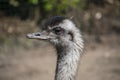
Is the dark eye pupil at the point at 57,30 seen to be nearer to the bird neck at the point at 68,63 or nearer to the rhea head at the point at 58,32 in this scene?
the rhea head at the point at 58,32

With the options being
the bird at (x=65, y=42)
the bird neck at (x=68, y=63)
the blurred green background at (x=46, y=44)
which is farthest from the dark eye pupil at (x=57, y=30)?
the blurred green background at (x=46, y=44)

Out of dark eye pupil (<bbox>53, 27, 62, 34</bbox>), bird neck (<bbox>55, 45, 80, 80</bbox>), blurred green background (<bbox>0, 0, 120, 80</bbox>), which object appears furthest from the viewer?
blurred green background (<bbox>0, 0, 120, 80</bbox>)

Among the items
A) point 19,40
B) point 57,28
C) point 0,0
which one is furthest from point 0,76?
point 57,28

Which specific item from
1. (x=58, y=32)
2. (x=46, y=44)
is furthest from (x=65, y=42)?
(x=46, y=44)

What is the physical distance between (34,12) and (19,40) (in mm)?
831

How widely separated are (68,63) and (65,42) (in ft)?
0.67

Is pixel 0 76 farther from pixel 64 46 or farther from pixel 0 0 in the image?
pixel 64 46

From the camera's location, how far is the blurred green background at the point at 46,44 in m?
9.18

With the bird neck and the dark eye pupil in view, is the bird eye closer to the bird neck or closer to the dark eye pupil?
the dark eye pupil

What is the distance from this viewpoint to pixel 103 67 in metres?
9.34

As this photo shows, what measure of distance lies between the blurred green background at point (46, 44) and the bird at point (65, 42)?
3.46 m

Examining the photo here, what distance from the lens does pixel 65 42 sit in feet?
17.9

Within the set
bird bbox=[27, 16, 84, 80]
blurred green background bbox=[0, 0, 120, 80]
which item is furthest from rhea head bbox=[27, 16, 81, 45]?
blurred green background bbox=[0, 0, 120, 80]

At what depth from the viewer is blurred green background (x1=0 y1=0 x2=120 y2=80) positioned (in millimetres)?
9180
